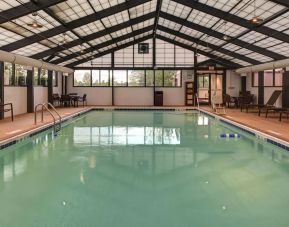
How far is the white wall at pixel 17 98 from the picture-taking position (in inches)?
502

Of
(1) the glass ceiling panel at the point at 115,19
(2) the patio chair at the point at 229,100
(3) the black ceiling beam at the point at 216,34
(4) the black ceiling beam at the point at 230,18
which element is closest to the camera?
(4) the black ceiling beam at the point at 230,18

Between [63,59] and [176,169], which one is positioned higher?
[63,59]

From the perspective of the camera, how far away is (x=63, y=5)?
952 cm

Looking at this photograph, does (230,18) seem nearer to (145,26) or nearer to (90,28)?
(90,28)

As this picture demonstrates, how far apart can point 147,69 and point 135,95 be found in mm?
1736

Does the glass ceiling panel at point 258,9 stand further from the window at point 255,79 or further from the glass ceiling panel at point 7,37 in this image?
the window at point 255,79

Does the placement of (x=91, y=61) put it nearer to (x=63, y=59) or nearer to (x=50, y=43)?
(x=63, y=59)

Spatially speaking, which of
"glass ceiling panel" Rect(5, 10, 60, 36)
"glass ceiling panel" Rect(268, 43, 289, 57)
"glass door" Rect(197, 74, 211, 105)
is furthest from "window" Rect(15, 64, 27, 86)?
"glass door" Rect(197, 74, 211, 105)

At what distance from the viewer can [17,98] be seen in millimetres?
13742

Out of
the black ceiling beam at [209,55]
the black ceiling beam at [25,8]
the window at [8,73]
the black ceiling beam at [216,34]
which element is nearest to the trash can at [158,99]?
the black ceiling beam at [209,55]

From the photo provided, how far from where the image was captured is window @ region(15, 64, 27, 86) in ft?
45.0

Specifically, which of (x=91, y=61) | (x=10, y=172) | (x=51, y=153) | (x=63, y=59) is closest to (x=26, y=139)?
(x=51, y=153)

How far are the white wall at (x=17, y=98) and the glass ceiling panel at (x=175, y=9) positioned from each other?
21.6 ft

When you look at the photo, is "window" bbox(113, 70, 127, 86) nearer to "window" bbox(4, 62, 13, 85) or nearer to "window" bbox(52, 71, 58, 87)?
"window" bbox(52, 71, 58, 87)
